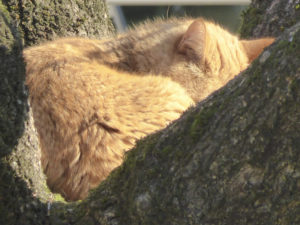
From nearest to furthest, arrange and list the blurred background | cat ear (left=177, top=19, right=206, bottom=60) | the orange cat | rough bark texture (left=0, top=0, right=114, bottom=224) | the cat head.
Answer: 1. rough bark texture (left=0, top=0, right=114, bottom=224)
2. the orange cat
3. cat ear (left=177, top=19, right=206, bottom=60)
4. the cat head
5. the blurred background

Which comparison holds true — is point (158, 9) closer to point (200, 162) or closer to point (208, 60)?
point (208, 60)

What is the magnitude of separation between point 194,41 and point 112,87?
86 cm

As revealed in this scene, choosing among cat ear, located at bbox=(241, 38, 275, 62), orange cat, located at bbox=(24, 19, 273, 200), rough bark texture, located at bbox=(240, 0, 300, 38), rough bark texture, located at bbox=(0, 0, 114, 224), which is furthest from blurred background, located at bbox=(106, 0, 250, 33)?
rough bark texture, located at bbox=(0, 0, 114, 224)

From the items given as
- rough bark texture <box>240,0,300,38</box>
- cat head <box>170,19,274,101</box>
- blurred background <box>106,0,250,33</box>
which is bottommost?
blurred background <box>106,0,250,33</box>

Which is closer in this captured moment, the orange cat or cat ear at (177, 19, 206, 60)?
the orange cat

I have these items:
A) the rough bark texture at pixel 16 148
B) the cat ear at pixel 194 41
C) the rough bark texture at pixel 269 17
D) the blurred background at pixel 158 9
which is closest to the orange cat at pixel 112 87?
the cat ear at pixel 194 41

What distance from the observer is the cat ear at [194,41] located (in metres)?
3.23

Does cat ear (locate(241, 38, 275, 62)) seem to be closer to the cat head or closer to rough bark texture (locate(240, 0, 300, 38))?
the cat head

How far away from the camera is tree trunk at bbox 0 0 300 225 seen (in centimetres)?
137

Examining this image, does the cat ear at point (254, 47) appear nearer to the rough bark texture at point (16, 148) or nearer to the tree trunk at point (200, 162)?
the tree trunk at point (200, 162)

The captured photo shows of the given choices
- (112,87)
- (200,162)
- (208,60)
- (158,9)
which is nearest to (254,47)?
(208,60)

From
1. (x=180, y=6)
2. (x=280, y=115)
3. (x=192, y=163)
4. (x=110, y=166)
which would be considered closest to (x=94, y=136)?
(x=110, y=166)

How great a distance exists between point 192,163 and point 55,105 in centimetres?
131

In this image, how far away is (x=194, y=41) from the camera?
334cm
